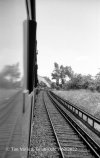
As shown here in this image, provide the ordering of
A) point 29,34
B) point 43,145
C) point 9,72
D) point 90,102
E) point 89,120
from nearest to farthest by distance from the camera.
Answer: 1. point 9,72
2. point 29,34
3. point 43,145
4. point 89,120
5. point 90,102

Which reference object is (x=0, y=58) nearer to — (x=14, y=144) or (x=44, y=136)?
(x=14, y=144)

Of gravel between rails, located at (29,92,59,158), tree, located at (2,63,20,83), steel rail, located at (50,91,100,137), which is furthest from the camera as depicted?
steel rail, located at (50,91,100,137)

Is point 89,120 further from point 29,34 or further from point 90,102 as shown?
point 29,34

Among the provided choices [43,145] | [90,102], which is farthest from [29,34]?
[90,102]

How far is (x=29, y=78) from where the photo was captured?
303 centimetres

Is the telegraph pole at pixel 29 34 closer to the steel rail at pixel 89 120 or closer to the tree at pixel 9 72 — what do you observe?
the tree at pixel 9 72

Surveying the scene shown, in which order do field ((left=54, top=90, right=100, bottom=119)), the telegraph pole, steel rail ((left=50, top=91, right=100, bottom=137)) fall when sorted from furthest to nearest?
field ((left=54, top=90, right=100, bottom=119)) < steel rail ((left=50, top=91, right=100, bottom=137)) < the telegraph pole

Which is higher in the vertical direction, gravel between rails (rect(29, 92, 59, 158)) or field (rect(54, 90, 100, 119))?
field (rect(54, 90, 100, 119))

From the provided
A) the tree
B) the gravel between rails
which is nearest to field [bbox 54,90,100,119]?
the gravel between rails

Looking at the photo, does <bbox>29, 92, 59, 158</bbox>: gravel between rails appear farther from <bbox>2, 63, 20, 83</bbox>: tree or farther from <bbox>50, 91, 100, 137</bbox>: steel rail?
<bbox>2, 63, 20, 83</bbox>: tree

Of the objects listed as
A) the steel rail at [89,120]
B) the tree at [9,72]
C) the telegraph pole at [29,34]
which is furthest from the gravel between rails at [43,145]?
the tree at [9,72]

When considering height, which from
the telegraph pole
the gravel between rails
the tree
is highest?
the telegraph pole

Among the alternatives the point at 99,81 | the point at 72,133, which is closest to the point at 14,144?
the point at 72,133

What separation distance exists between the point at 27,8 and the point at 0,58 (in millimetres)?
1261
